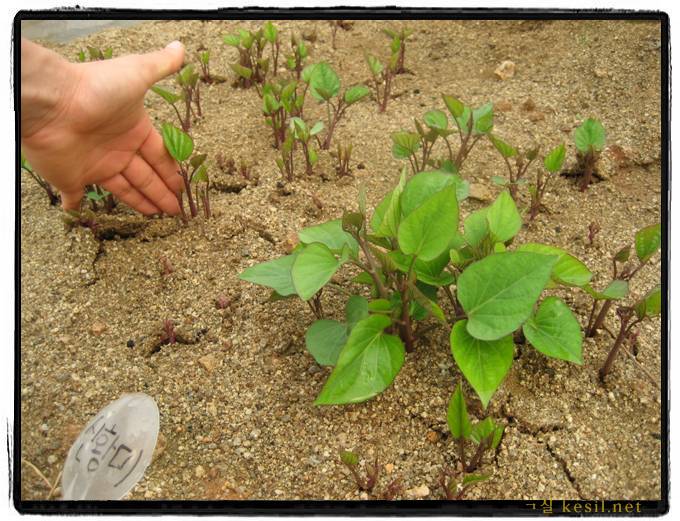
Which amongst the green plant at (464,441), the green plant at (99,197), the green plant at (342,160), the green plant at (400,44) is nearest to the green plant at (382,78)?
the green plant at (400,44)

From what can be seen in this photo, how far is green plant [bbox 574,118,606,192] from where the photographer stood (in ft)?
5.92

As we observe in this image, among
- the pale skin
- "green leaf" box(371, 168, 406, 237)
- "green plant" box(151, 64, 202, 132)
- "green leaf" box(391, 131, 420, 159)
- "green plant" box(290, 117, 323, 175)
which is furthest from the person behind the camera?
"green plant" box(151, 64, 202, 132)

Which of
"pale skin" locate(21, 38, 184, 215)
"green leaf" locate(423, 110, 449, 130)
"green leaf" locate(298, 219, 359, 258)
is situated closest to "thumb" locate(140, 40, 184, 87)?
"pale skin" locate(21, 38, 184, 215)

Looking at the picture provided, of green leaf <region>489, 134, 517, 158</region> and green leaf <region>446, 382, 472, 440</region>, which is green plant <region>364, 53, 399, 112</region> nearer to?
green leaf <region>489, 134, 517, 158</region>

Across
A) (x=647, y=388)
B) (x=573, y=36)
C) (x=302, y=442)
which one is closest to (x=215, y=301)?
(x=302, y=442)

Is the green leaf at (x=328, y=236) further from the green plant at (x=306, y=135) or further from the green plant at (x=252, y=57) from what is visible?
the green plant at (x=252, y=57)

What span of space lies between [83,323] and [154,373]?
27cm

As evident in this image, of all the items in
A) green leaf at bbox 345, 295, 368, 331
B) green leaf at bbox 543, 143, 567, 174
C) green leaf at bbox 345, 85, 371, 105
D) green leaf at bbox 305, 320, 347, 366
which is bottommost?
green leaf at bbox 305, 320, 347, 366

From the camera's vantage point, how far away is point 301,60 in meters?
2.52

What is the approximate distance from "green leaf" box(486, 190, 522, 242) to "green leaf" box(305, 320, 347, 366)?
378 millimetres

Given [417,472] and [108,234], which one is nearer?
[417,472]

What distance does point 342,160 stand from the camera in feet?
6.83

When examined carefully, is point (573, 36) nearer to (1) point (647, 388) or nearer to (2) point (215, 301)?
(1) point (647, 388)

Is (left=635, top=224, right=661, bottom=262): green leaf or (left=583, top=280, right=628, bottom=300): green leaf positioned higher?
(left=635, top=224, right=661, bottom=262): green leaf
